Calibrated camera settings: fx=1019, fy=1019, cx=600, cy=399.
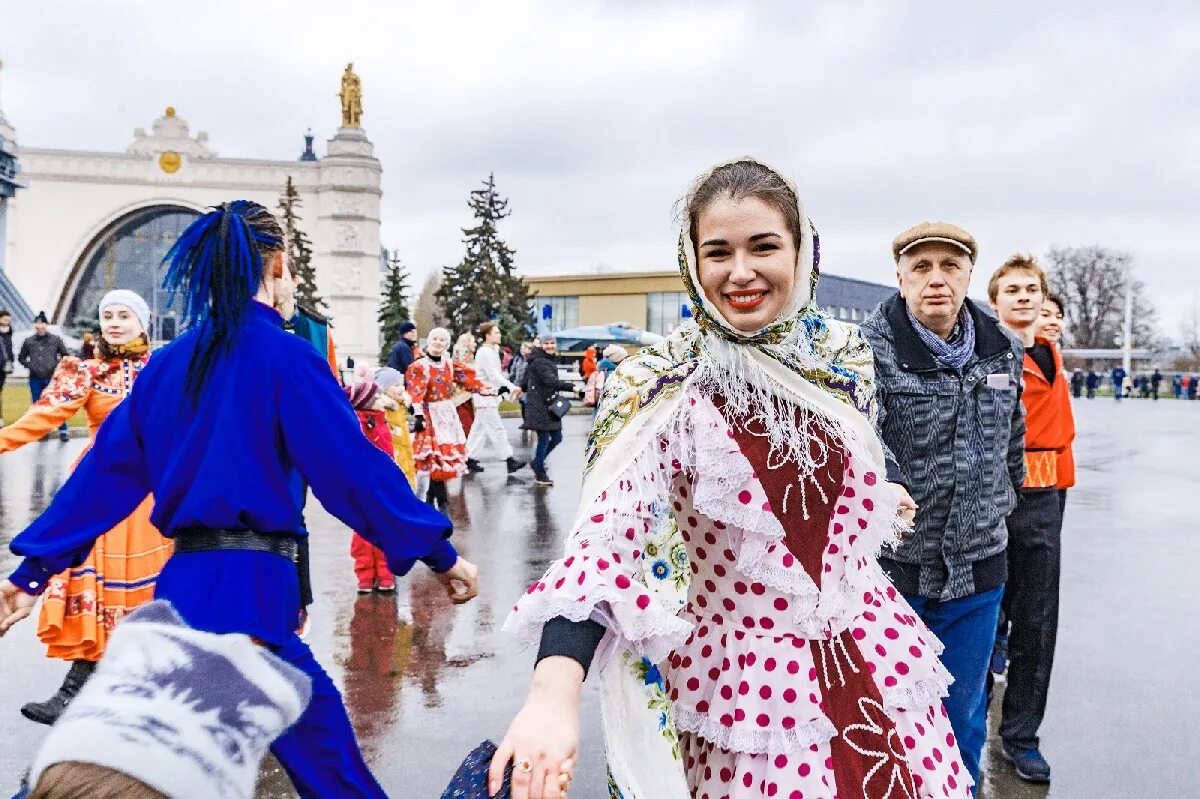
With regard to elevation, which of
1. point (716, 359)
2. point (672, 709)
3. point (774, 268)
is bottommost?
point (672, 709)

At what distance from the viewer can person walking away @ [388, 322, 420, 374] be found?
1198 cm

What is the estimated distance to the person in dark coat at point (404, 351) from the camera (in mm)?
11969

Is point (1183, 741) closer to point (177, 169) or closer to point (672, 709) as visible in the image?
point (672, 709)

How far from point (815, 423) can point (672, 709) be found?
63 cm

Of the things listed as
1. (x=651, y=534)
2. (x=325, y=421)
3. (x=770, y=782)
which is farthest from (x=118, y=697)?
(x=325, y=421)

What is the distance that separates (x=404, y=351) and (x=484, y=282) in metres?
27.1

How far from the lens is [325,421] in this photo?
8.60ft

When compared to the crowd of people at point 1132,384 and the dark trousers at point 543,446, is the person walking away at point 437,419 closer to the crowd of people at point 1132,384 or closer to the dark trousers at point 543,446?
the dark trousers at point 543,446

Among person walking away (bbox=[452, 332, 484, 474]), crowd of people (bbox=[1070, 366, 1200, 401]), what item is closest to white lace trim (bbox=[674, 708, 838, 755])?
person walking away (bbox=[452, 332, 484, 474])

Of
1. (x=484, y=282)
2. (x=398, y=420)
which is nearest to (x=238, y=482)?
(x=398, y=420)

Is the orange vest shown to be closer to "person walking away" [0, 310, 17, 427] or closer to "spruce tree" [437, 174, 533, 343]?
"person walking away" [0, 310, 17, 427]

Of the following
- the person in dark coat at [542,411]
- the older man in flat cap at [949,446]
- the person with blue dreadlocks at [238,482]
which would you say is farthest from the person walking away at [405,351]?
the person with blue dreadlocks at [238,482]

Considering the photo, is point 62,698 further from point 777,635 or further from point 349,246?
point 349,246

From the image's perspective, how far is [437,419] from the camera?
36.6 feet
